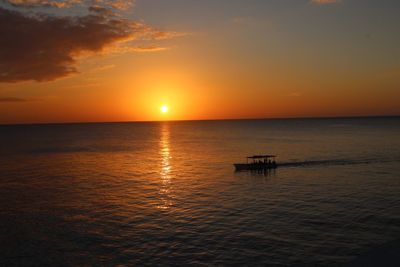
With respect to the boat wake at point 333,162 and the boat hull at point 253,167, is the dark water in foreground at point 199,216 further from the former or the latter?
the boat hull at point 253,167

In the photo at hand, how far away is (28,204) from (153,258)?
30.9 metres

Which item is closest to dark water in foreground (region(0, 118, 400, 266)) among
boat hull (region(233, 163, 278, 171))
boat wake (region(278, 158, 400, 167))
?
boat wake (region(278, 158, 400, 167))

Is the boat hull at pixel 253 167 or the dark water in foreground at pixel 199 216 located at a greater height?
the boat hull at pixel 253 167

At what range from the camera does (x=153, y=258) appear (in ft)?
99.4

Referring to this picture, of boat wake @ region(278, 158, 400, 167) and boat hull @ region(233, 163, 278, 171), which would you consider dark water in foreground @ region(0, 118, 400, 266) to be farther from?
boat hull @ region(233, 163, 278, 171)

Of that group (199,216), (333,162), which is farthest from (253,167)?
(199,216)

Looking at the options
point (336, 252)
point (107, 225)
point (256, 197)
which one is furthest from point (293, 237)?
point (107, 225)

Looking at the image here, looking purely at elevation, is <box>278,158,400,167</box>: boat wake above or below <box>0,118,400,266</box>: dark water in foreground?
above

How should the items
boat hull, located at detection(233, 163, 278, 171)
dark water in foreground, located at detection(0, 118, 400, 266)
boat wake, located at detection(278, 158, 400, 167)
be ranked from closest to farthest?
dark water in foreground, located at detection(0, 118, 400, 266), boat hull, located at detection(233, 163, 278, 171), boat wake, located at detection(278, 158, 400, 167)

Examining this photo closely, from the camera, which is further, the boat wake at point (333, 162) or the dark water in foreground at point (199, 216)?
the boat wake at point (333, 162)

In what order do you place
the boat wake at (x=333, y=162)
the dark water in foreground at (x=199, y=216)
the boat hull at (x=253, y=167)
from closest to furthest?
the dark water in foreground at (x=199, y=216)
the boat hull at (x=253, y=167)
the boat wake at (x=333, y=162)

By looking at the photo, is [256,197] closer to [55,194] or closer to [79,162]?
[55,194]

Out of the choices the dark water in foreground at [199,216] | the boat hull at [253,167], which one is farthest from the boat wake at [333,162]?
the dark water in foreground at [199,216]

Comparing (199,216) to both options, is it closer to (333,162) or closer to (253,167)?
(253,167)
